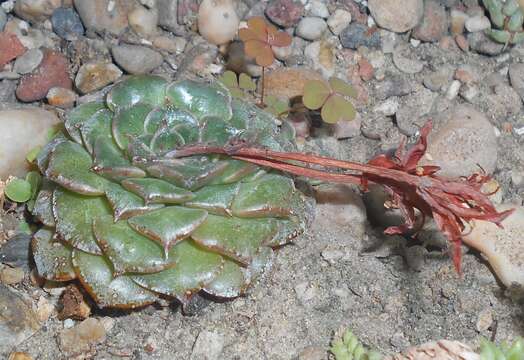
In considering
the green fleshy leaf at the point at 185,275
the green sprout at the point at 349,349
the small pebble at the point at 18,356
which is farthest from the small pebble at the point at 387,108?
the small pebble at the point at 18,356

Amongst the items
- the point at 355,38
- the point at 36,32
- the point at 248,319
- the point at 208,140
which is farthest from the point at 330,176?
the point at 36,32

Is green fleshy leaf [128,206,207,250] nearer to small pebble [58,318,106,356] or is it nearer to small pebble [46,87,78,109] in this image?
small pebble [58,318,106,356]

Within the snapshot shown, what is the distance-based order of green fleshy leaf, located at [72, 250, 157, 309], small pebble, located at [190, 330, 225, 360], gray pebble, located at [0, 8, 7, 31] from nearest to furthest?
green fleshy leaf, located at [72, 250, 157, 309], small pebble, located at [190, 330, 225, 360], gray pebble, located at [0, 8, 7, 31]

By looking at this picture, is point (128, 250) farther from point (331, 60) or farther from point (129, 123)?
point (331, 60)

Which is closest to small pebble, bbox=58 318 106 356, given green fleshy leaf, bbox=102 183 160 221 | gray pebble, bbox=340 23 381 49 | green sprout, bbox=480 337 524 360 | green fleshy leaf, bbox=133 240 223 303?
green fleshy leaf, bbox=133 240 223 303

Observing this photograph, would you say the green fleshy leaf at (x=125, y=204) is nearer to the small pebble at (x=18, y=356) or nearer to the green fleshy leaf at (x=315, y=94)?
the small pebble at (x=18, y=356)

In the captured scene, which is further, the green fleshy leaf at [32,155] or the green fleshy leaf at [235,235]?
the green fleshy leaf at [32,155]

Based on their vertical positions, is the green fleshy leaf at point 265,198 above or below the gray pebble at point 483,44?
below
